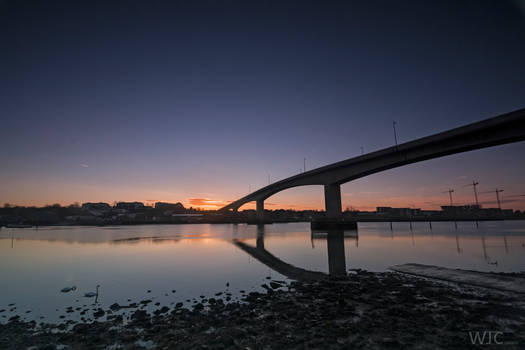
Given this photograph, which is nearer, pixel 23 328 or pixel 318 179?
pixel 23 328

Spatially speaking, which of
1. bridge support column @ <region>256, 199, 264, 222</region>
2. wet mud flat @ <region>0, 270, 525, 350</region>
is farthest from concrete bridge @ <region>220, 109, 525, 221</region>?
bridge support column @ <region>256, 199, 264, 222</region>

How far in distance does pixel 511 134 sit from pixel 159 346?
36.9 m

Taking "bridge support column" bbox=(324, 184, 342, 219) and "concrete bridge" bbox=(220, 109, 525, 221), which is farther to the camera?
"bridge support column" bbox=(324, 184, 342, 219)

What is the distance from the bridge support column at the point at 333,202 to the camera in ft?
168

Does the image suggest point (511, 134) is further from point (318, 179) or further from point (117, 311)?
point (117, 311)

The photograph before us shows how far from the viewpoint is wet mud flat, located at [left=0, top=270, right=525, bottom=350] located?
6926mm

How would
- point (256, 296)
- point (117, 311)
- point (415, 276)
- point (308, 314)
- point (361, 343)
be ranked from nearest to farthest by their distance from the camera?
point (361, 343)
point (308, 314)
point (117, 311)
point (256, 296)
point (415, 276)

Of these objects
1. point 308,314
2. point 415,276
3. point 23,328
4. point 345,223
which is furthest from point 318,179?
point 23,328

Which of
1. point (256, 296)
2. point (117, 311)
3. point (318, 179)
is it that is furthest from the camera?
point (318, 179)

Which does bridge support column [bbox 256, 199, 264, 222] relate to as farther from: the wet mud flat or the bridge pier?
the wet mud flat

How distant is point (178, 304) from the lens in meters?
10.8

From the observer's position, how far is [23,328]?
8578mm

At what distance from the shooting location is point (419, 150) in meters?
37.8

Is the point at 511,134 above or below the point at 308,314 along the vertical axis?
above
